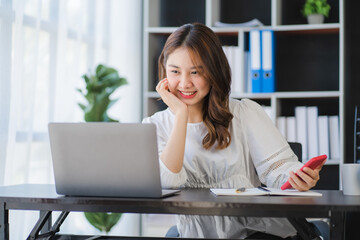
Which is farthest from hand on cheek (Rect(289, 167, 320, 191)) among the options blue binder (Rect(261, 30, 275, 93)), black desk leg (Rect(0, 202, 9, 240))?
blue binder (Rect(261, 30, 275, 93))

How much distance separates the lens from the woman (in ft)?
5.71

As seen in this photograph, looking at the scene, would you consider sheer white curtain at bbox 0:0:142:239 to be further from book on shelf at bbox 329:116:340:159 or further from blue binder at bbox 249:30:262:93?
book on shelf at bbox 329:116:340:159

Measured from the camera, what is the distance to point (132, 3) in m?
3.60

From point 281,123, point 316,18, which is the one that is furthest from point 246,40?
point 281,123

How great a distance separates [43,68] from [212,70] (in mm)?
1128

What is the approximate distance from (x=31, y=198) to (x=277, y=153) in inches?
35.1

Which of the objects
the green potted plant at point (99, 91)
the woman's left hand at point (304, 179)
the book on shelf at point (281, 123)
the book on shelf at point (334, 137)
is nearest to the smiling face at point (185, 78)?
the woman's left hand at point (304, 179)

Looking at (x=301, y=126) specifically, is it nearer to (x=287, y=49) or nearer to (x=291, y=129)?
(x=291, y=129)

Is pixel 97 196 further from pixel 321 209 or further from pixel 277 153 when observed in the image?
pixel 277 153

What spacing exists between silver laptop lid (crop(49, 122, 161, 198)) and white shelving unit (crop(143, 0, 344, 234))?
2.05m

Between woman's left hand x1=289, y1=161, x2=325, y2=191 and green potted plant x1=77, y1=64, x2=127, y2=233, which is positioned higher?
green potted plant x1=77, y1=64, x2=127, y2=233

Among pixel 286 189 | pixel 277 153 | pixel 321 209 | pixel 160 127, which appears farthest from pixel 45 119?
pixel 321 209

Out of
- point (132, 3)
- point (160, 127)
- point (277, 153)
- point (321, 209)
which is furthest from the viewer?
point (132, 3)

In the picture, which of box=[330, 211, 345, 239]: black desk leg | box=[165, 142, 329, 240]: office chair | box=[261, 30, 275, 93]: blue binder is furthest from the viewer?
box=[261, 30, 275, 93]: blue binder
